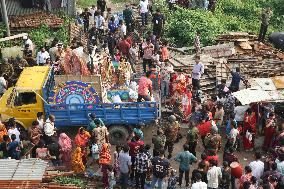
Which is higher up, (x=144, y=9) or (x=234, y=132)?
(x=144, y=9)

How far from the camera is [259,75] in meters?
21.8

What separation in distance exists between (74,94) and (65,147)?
88.4 inches

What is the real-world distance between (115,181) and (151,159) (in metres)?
1.34

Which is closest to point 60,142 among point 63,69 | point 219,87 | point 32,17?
point 63,69

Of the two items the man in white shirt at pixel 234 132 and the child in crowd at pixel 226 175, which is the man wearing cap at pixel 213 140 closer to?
the man in white shirt at pixel 234 132

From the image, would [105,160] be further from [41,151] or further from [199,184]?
[199,184]

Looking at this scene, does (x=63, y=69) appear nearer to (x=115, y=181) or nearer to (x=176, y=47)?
(x=115, y=181)

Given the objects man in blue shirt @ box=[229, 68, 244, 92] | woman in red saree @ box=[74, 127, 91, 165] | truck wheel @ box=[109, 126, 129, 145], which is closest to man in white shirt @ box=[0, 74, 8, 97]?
truck wheel @ box=[109, 126, 129, 145]

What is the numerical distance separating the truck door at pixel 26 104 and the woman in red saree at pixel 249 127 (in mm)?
7055

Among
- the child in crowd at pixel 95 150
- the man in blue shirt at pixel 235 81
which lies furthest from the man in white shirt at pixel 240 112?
the child in crowd at pixel 95 150

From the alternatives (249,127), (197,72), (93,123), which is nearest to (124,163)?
(93,123)

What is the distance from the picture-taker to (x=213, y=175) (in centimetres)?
1462

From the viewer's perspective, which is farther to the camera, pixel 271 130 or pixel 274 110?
pixel 274 110

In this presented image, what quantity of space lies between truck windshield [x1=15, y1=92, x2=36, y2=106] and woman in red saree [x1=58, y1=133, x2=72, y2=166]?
2.17 meters
